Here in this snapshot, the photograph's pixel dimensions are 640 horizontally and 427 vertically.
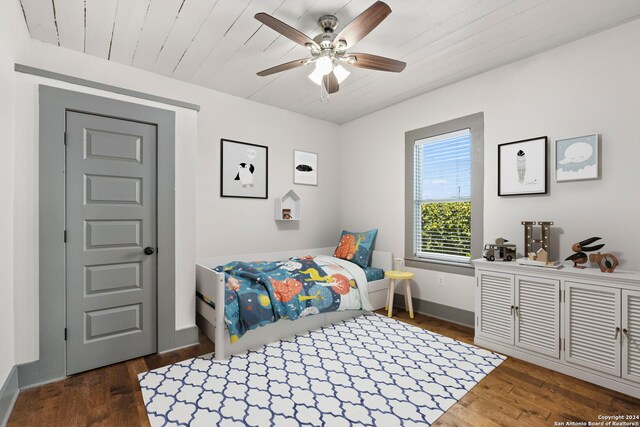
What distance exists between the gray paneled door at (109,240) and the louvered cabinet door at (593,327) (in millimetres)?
3311

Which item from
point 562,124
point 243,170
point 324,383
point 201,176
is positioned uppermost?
point 562,124

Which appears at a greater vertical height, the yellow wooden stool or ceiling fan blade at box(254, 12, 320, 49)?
ceiling fan blade at box(254, 12, 320, 49)

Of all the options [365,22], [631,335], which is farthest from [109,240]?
[631,335]

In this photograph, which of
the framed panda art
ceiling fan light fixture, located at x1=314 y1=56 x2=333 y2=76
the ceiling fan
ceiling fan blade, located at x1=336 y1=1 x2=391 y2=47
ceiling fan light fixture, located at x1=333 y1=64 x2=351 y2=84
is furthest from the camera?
the framed panda art

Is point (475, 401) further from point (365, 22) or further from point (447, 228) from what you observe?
point (365, 22)

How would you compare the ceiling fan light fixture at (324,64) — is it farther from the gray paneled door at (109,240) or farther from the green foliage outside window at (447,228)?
the green foliage outside window at (447,228)

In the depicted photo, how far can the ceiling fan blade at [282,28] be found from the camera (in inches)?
73.0

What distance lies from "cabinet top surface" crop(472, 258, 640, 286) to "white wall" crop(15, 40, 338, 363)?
7.96 feet

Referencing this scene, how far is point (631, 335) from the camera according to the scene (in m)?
2.04

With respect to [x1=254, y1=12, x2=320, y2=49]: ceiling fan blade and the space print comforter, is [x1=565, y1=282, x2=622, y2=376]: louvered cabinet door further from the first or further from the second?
[x1=254, y1=12, x2=320, y2=49]: ceiling fan blade

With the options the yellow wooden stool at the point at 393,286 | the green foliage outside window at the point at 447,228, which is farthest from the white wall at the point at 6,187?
the green foliage outside window at the point at 447,228

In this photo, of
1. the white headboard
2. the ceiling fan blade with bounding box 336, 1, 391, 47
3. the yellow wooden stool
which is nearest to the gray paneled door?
the white headboard

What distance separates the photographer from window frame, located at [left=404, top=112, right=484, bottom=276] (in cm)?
321

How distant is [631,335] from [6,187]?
13.6ft
